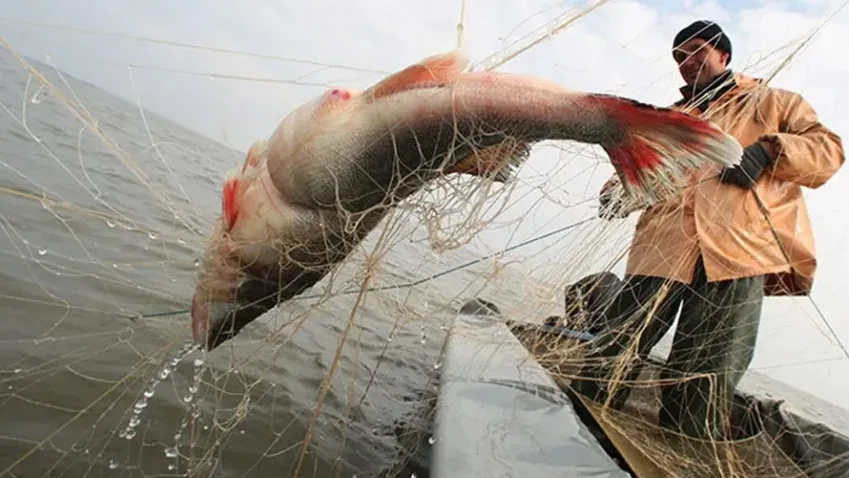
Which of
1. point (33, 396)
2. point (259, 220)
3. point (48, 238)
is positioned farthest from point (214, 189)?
point (259, 220)

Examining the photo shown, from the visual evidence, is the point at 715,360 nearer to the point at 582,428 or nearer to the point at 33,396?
the point at 582,428

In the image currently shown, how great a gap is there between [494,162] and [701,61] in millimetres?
2085

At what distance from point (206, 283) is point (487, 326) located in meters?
2.81

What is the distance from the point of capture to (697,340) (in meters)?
3.52

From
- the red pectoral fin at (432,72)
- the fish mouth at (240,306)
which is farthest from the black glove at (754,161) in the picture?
the fish mouth at (240,306)

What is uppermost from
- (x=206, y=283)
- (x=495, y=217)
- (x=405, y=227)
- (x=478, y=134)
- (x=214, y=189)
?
(x=478, y=134)

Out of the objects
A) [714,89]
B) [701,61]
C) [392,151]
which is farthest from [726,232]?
[392,151]

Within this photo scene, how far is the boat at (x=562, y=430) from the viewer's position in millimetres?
2109

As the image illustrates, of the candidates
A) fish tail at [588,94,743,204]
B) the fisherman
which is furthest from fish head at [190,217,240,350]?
the fisherman

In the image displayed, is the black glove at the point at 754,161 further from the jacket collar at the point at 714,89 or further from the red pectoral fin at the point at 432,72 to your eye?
the red pectoral fin at the point at 432,72

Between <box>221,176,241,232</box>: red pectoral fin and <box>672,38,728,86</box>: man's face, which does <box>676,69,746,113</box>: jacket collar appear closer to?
<box>672,38,728,86</box>: man's face

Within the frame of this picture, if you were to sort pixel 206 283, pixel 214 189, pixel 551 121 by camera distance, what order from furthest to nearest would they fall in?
1. pixel 214 189
2. pixel 206 283
3. pixel 551 121

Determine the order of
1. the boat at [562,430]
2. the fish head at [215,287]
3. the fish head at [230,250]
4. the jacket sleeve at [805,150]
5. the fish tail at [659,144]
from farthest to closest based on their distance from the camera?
the jacket sleeve at [805,150] → the fish head at [215,287] → the fish head at [230,250] → the boat at [562,430] → the fish tail at [659,144]

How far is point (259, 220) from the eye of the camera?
Result: 95.6 inches
